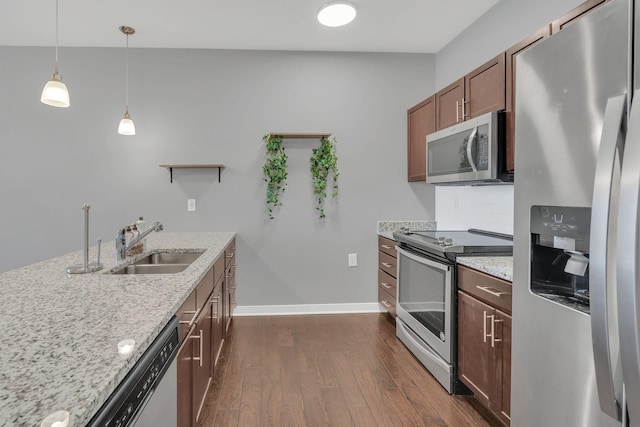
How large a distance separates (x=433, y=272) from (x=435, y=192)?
1.61 meters

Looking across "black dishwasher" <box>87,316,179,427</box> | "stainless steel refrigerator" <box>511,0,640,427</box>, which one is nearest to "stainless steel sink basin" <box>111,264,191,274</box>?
"black dishwasher" <box>87,316,179,427</box>

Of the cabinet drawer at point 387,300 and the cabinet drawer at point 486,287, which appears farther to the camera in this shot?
the cabinet drawer at point 387,300

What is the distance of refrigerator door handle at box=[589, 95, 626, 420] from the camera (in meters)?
0.91

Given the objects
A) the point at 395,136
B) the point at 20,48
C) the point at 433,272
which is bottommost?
the point at 433,272

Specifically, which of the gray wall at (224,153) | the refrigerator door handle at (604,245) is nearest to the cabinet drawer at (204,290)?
the refrigerator door handle at (604,245)

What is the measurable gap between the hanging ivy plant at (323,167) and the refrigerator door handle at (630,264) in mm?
2750

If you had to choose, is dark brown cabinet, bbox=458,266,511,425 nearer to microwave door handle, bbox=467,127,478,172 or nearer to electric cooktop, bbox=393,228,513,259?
electric cooktop, bbox=393,228,513,259

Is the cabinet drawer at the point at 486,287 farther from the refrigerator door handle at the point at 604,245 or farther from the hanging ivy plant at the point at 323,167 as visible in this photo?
the hanging ivy plant at the point at 323,167

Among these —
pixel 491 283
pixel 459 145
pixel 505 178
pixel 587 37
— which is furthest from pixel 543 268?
pixel 459 145

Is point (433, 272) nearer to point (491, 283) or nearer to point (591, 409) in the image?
point (491, 283)

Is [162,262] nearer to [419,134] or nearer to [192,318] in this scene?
[192,318]

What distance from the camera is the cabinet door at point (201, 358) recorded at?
1546mm

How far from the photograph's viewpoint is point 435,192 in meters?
3.72

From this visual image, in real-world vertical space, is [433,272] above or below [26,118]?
below
